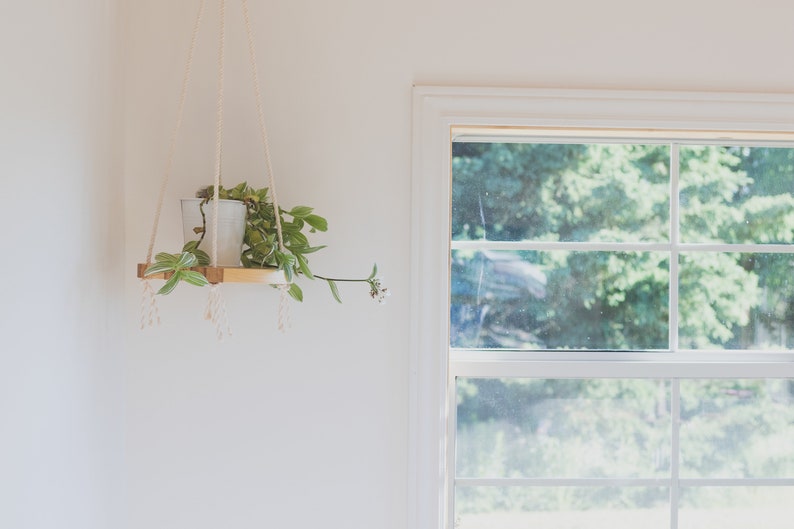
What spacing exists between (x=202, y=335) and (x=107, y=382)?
0.22 metres

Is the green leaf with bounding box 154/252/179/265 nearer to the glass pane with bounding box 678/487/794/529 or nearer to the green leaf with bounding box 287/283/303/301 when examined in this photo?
the green leaf with bounding box 287/283/303/301

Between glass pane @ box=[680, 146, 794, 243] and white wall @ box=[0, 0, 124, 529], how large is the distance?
1332 mm

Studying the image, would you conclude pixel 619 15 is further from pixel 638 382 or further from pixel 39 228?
pixel 39 228

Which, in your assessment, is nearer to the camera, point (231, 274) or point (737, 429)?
point (231, 274)

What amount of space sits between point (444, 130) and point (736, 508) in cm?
118

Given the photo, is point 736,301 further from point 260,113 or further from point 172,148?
point 172,148

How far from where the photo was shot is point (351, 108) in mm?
1598

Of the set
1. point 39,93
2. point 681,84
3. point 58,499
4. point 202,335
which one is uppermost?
point 681,84

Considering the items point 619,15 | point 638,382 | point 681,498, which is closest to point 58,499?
point 638,382

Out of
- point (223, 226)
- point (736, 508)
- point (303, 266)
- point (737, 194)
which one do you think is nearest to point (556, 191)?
point (737, 194)

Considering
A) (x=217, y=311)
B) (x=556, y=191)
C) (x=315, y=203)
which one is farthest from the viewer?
(x=556, y=191)

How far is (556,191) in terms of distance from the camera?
1.72 metres

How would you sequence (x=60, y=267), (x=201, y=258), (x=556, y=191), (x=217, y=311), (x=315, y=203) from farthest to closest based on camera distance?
1. (x=556, y=191)
2. (x=315, y=203)
3. (x=217, y=311)
4. (x=201, y=258)
5. (x=60, y=267)

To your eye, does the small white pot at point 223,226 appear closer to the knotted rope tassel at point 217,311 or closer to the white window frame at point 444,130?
the knotted rope tassel at point 217,311
